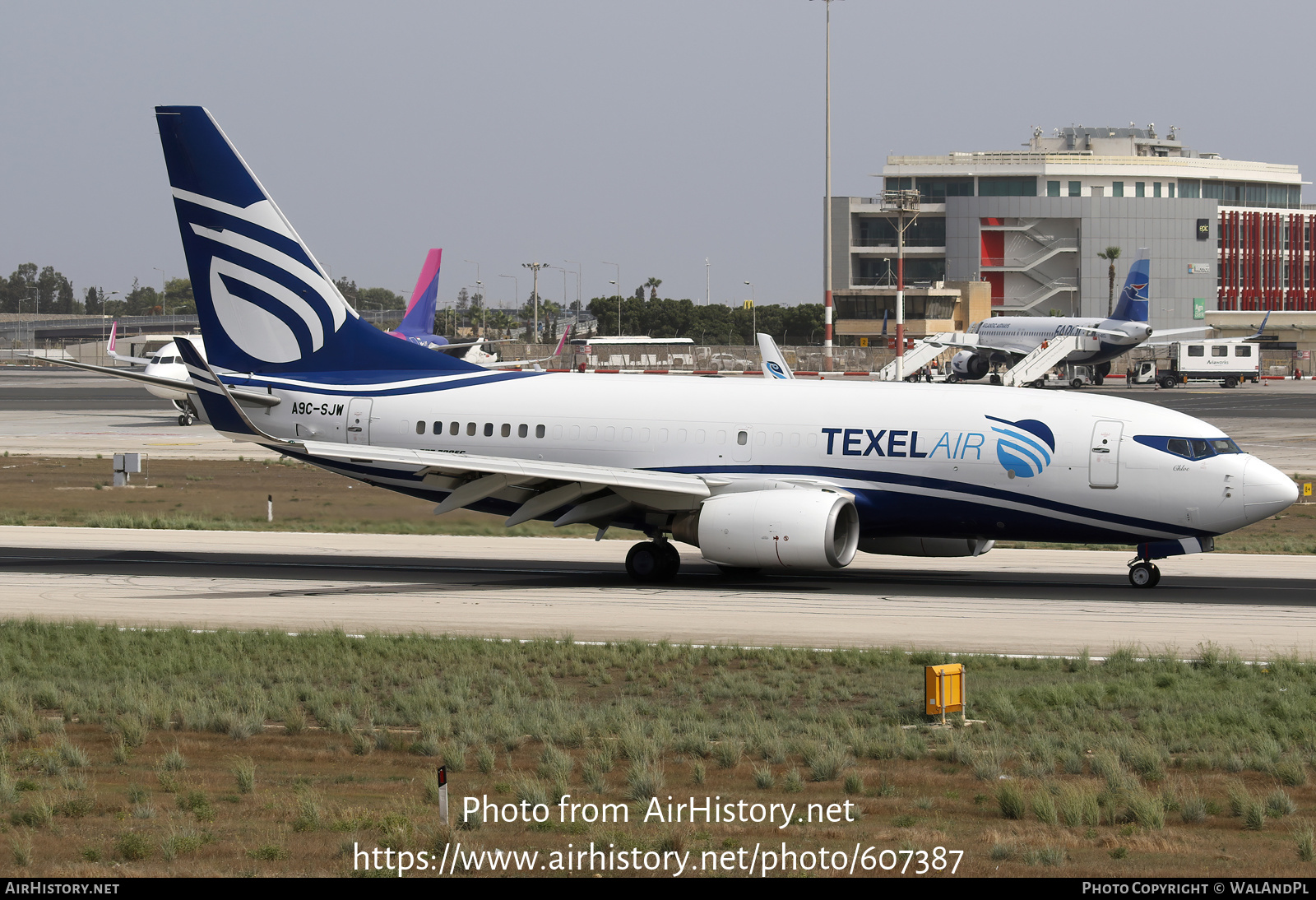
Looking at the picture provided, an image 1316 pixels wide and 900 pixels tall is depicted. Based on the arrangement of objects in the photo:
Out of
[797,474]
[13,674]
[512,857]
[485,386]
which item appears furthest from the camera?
[485,386]

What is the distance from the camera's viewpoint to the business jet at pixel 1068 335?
12169 cm

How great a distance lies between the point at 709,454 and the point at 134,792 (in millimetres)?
18344

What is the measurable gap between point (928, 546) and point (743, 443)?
4.88 m

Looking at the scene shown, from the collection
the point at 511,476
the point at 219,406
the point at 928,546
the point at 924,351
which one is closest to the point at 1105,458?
the point at 928,546

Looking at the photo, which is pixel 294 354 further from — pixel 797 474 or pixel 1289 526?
pixel 1289 526

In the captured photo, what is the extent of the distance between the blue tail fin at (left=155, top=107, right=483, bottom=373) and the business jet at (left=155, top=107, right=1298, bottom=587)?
0.14 ft

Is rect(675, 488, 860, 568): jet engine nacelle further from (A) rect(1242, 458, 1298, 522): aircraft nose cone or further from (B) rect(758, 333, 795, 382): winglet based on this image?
(B) rect(758, 333, 795, 382): winglet

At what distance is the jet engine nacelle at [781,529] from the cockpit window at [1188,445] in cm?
624

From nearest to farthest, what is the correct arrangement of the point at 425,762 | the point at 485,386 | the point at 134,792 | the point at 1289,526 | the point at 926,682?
the point at 134,792, the point at 425,762, the point at 926,682, the point at 485,386, the point at 1289,526

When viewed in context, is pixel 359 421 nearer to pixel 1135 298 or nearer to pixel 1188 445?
pixel 1188 445

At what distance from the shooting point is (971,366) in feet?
428

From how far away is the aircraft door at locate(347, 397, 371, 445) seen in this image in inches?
1341

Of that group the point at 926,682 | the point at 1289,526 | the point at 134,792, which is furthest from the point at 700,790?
the point at 1289,526

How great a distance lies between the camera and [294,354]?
34.9 m
